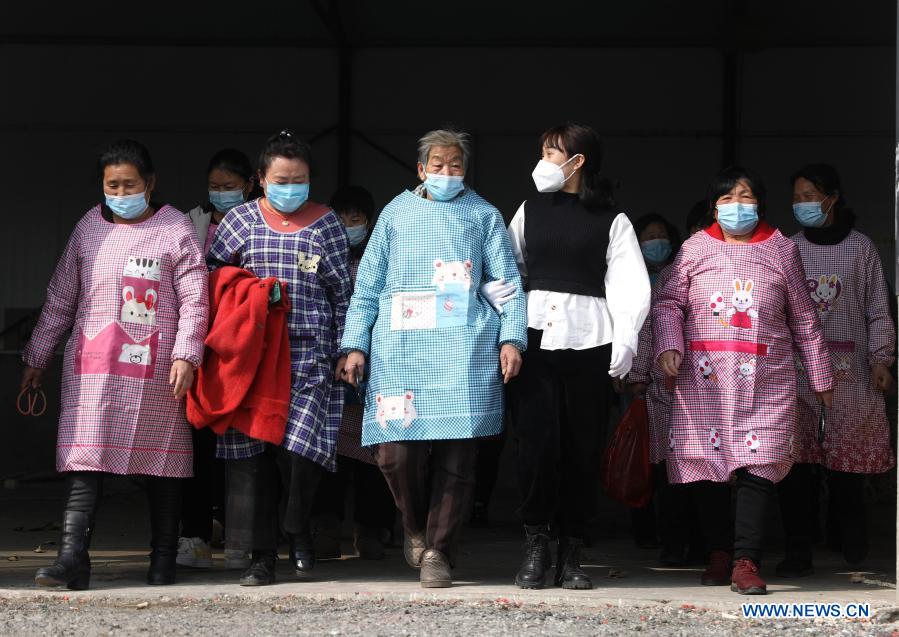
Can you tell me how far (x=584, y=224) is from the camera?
18.2 ft

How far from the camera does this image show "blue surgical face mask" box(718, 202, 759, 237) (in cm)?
571

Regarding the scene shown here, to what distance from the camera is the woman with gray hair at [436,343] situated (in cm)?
539

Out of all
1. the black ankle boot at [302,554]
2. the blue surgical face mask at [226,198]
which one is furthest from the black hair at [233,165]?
the black ankle boot at [302,554]

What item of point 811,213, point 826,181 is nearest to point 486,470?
point 811,213

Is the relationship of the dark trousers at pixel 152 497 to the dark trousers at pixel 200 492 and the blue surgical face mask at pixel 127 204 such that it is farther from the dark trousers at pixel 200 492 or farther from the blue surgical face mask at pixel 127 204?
the blue surgical face mask at pixel 127 204

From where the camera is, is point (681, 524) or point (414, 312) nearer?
point (414, 312)

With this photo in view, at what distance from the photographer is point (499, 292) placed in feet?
18.0

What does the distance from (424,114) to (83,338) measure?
9.24 m

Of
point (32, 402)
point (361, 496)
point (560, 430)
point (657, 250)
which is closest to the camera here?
point (560, 430)

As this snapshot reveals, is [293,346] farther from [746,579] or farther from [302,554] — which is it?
[746,579]

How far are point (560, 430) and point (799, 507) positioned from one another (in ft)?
4.66

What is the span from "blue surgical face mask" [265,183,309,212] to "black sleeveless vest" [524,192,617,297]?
972 mm

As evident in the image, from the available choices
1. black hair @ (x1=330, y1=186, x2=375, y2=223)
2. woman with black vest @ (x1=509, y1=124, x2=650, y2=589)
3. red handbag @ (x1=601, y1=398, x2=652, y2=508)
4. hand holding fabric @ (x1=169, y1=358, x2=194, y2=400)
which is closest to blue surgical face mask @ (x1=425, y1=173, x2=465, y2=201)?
woman with black vest @ (x1=509, y1=124, x2=650, y2=589)

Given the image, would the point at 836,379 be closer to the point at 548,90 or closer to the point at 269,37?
the point at 548,90
